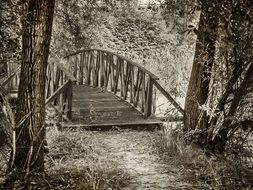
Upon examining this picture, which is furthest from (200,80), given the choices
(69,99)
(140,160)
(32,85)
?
(32,85)

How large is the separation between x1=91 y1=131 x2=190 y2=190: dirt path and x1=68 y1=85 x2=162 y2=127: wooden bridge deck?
56 centimetres

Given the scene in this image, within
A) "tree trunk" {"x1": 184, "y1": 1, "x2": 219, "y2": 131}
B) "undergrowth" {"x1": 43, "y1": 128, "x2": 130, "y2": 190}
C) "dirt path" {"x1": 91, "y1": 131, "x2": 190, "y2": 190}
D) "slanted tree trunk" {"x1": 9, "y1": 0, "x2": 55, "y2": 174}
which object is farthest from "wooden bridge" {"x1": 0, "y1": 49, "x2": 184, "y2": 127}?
"slanted tree trunk" {"x1": 9, "y1": 0, "x2": 55, "y2": 174}

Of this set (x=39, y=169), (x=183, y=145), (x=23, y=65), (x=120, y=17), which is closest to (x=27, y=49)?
(x=23, y=65)

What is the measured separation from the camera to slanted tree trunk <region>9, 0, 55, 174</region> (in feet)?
20.5

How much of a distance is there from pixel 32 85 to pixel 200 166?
10.3 ft

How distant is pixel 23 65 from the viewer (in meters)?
6.40

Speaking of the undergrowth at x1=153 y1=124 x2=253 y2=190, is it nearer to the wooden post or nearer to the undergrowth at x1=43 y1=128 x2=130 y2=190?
the undergrowth at x1=43 y1=128 x2=130 y2=190

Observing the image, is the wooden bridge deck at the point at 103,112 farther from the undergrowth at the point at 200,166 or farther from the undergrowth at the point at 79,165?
the undergrowth at the point at 200,166

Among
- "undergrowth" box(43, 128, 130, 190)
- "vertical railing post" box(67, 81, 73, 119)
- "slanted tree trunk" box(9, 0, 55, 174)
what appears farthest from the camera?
"vertical railing post" box(67, 81, 73, 119)

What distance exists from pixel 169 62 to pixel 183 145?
10.7 m

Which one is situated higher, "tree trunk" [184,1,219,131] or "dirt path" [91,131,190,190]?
"tree trunk" [184,1,219,131]

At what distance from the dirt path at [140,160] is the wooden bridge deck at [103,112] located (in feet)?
1.83

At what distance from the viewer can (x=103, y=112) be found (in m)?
11.7

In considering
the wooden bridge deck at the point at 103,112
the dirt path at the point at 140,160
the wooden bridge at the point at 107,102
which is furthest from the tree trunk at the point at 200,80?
the wooden bridge deck at the point at 103,112
